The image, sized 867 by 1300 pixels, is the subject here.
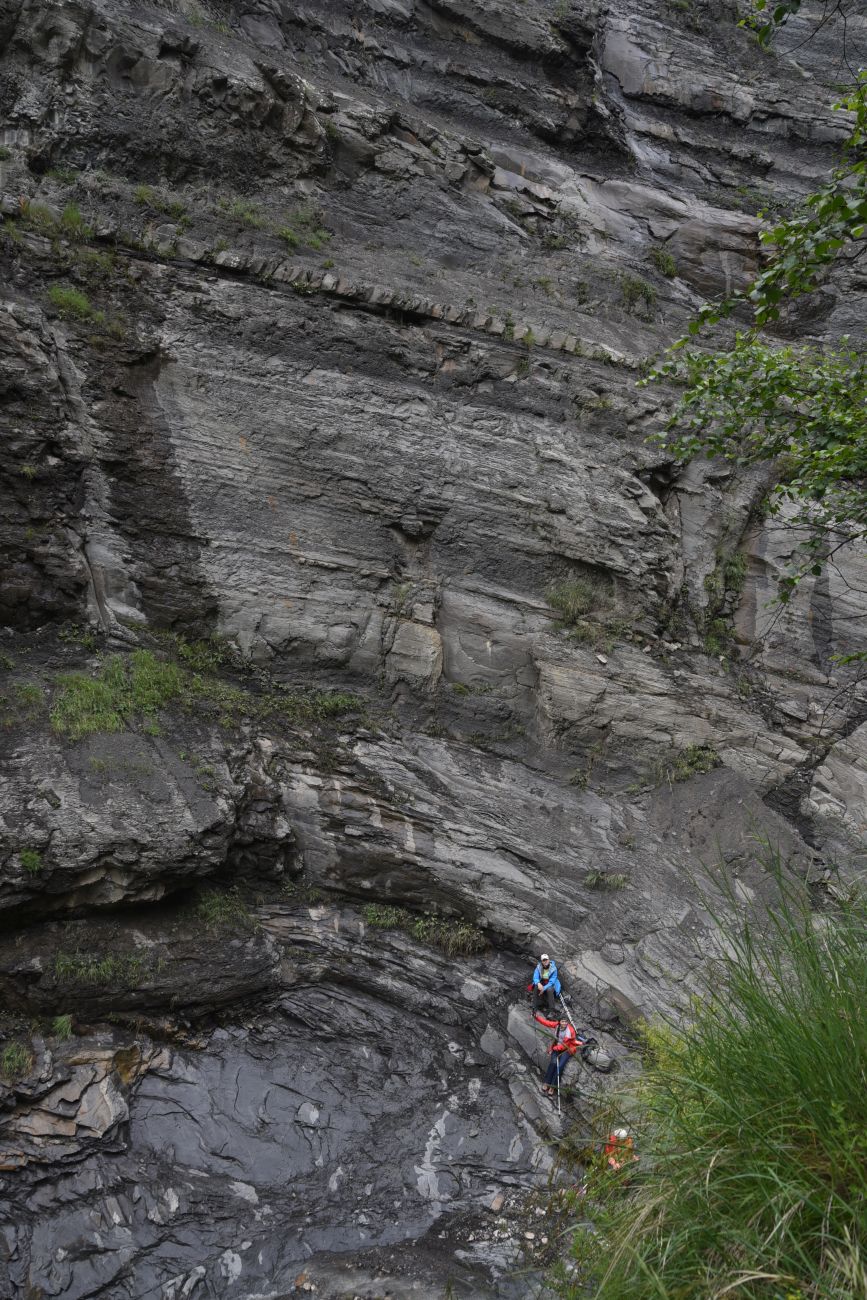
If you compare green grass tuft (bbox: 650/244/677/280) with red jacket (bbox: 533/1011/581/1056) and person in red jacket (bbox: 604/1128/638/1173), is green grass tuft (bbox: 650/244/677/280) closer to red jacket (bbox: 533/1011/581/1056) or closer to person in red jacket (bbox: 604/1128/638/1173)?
red jacket (bbox: 533/1011/581/1056)

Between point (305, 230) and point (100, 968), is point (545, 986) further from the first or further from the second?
point (305, 230)

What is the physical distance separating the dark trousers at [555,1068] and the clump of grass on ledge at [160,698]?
4529 mm

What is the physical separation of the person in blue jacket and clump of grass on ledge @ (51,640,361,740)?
150 inches

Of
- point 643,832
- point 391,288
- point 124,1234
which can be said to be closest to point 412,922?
point 643,832

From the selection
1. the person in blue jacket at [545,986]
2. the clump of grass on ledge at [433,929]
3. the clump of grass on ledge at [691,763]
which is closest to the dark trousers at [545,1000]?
the person in blue jacket at [545,986]

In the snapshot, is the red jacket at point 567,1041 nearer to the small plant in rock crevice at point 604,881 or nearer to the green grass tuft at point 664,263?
the small plant in rock crevice at point 604,881

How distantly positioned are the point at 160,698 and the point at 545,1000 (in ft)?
16.6

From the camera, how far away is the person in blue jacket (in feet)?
27.3

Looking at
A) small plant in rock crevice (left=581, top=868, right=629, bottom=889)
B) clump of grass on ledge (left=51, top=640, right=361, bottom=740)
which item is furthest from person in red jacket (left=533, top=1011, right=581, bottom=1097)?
clump of grass on ledge (left=51, top=640, right=361, bottom=740)

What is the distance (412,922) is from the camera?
29.8ft

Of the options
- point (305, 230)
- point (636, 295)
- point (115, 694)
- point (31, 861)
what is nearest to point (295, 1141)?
point (31, 861)

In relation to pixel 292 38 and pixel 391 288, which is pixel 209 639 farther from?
pixel 292 38

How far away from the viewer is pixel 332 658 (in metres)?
10.6

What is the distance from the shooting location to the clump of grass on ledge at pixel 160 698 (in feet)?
27.8
